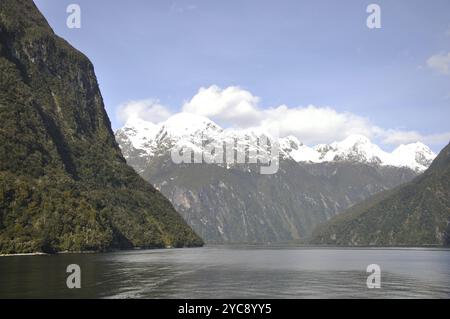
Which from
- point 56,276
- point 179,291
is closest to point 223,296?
point 179,291

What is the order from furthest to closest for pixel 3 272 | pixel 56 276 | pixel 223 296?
pixel 3 272
pixel 56 276
pixel 223 296
